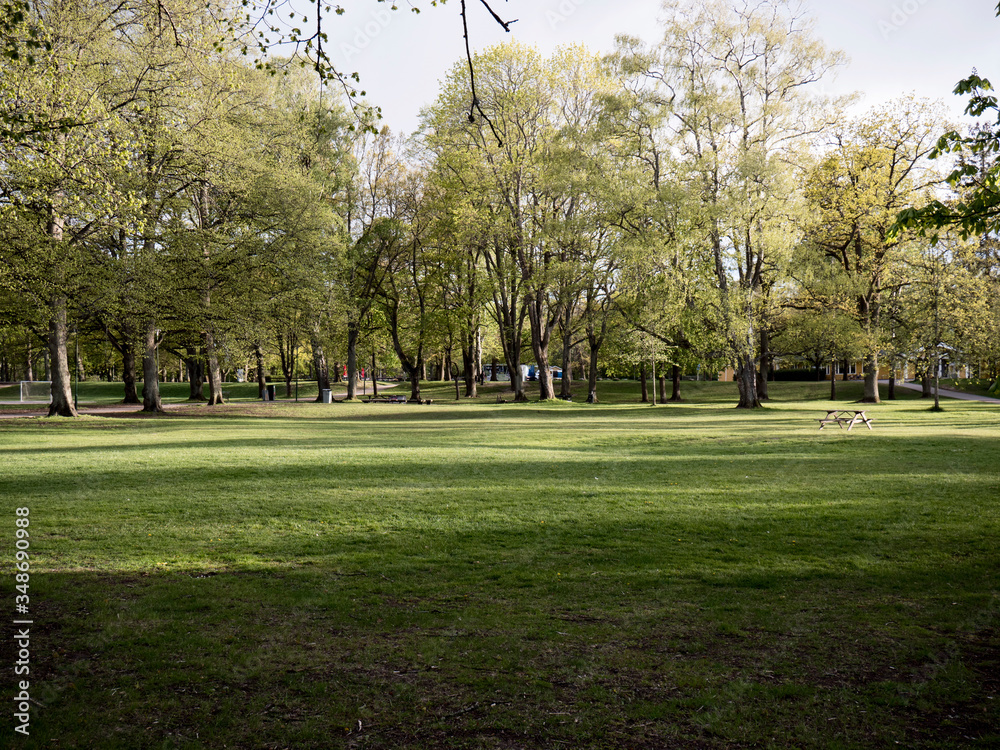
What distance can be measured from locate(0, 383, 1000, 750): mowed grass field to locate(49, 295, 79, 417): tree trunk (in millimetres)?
12188

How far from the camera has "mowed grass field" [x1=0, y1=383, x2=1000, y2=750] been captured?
386cm

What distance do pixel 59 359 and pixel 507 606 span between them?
83.1 ft

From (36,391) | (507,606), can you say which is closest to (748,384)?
(507,606)

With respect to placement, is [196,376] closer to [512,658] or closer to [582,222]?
[582,222]

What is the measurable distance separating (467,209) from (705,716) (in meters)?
34.5

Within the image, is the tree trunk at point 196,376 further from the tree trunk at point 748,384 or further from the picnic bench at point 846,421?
the picnic bench at point 846,421

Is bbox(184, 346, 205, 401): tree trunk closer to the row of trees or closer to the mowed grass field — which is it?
the row of trees

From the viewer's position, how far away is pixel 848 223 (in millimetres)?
39156

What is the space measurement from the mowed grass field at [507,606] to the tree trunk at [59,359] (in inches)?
480

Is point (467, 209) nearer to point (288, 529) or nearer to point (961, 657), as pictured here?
point (288, 529)

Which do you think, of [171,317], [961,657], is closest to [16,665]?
[961,657]

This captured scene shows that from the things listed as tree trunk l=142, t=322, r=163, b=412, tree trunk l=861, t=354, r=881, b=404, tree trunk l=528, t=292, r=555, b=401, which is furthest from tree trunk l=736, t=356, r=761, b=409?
tree trunk l=142, t=322, r=163, b=412

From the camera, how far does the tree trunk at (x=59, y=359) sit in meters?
23.3

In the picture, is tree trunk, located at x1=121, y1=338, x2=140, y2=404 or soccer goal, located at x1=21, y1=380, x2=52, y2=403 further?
soccer goal, located at x1=21, y1=380, x2=52, y2=403
